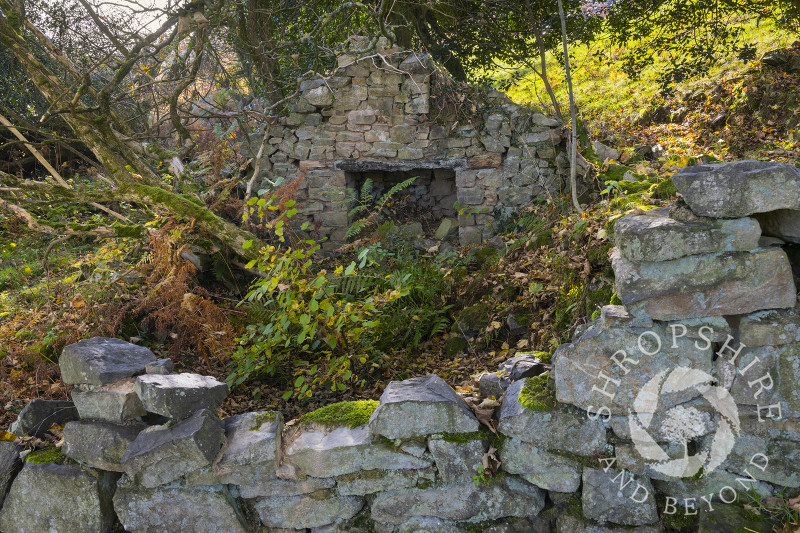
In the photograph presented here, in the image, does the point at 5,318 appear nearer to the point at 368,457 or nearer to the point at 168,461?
the point at 168,461

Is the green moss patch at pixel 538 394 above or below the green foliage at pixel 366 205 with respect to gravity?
below

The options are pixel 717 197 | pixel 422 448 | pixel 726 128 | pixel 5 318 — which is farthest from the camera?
pixel 726 128

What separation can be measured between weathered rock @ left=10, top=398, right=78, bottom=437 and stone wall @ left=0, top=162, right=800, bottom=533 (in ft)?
0.45

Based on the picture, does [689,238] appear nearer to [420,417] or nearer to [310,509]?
[420,417]

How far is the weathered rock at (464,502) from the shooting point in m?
2.88

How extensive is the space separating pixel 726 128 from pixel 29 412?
8.15 m

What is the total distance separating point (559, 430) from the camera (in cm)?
278

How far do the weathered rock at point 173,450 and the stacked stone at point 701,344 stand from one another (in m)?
1.81

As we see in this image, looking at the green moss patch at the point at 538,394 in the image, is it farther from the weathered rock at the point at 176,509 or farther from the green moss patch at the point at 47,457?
the green moss patch at the point at 47,457

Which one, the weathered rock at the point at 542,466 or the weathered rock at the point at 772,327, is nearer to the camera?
the weathered rock at the point at 772,327

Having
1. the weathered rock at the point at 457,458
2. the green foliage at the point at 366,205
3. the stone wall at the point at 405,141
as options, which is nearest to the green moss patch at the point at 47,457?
the weathered rock at the point at 457,458

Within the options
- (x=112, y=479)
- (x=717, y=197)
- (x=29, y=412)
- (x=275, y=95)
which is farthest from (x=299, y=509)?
(x=275, y=95)

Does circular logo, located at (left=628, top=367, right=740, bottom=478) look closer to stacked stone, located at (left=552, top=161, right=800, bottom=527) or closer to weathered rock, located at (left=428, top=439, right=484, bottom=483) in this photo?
stacked stone, located at (left=552, top=161, right=800, bottom=527)

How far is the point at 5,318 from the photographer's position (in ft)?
17.5
